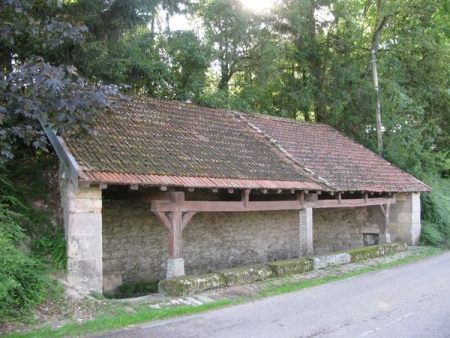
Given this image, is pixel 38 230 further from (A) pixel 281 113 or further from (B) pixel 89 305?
(A) pixel 281 113

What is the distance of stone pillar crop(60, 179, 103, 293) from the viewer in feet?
25.3

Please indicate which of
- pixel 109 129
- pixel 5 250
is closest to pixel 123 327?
pixel 5 250

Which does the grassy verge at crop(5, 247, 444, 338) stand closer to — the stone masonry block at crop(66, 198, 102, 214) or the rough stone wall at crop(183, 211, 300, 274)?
the stone masonry block at crop(66, 198, 102, 214)

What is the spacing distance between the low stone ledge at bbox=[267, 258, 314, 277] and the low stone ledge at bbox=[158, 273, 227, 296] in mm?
1649

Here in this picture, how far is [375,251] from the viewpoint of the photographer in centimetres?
1312

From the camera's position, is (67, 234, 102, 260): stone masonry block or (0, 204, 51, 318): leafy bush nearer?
(0, 204, 51, 318): leafy bush

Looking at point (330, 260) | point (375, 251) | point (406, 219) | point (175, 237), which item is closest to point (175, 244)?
point (175, 237)

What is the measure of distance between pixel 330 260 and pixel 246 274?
3144mm

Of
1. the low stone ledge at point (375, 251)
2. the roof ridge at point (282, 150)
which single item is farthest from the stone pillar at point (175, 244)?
the low stone ledge at point (375, 251)

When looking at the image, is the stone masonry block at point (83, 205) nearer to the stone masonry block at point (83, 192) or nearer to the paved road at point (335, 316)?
the stone masonry block at point (83, 192)

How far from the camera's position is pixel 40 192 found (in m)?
8.70

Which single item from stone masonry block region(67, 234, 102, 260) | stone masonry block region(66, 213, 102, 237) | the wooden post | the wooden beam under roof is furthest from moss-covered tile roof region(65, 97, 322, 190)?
stone masonry block region(67, 234, 102, 260)

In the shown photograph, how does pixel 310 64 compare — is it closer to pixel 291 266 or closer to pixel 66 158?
pixel 291 266

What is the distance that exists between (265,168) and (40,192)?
5.50m
